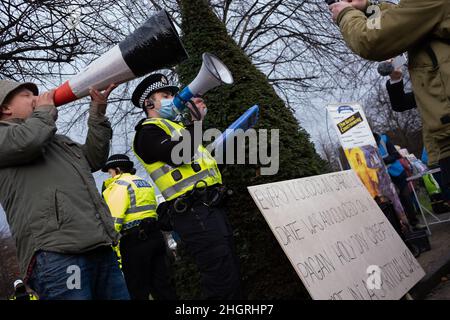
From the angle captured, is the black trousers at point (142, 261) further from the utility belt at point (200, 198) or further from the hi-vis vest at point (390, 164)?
the hi-vis vest at point (390, 164)

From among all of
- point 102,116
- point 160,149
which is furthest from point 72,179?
point 160,149

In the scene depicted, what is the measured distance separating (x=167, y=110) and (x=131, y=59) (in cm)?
98

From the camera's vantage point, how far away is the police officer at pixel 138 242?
14.9ft

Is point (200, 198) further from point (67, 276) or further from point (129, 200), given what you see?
point (129, 200)

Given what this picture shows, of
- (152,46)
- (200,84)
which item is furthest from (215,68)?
(152,46)

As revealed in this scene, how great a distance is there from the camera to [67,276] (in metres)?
2.16

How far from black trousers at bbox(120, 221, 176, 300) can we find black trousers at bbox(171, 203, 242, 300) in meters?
1.72

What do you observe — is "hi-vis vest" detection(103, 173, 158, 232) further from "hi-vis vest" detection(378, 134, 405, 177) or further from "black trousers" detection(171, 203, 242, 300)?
"hi-vis vest" detection(378, 134, 405, 177)

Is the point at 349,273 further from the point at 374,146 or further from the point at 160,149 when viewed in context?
the point at 374,146

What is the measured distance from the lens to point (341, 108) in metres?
6.50

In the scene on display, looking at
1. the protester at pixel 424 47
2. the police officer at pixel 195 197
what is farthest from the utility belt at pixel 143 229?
the protester at pixel 424 47

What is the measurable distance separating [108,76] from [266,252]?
2.09 metres

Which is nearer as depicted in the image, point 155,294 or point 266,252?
point 266,252

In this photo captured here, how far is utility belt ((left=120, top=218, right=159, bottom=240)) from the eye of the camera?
4.57 m
